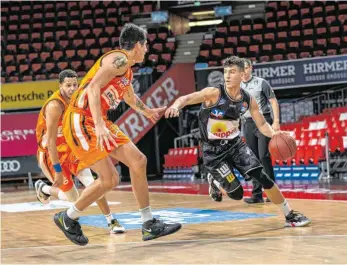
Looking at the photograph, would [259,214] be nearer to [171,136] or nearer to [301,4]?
[171,136]

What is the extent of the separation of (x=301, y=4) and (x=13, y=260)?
17878mm

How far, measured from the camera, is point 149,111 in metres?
5.22

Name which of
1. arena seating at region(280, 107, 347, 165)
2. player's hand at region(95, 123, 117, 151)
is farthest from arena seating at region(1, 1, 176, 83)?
player's hand at region(95, 123, 117, 151)

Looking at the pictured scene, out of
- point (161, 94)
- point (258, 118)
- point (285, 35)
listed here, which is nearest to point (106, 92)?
point (258, 118)

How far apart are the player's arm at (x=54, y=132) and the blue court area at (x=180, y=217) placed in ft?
3.27

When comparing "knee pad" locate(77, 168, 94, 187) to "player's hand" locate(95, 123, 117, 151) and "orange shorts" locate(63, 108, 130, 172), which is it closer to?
"orange shorts" locate(63, 108, 130, 172)

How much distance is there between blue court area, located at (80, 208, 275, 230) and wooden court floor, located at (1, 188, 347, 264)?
157mm

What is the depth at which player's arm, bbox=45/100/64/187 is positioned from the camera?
5.11 m

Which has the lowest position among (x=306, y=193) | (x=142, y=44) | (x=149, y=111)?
(x=306, y=193)

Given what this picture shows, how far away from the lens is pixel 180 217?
6582 mm

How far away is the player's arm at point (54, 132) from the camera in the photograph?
16.8 feet

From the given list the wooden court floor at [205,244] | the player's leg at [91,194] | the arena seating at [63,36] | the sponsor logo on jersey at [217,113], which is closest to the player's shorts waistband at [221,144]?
the sponsor logo on jersey at [217,113]

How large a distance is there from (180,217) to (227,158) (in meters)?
1.00

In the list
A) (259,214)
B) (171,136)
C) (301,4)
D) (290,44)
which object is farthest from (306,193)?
(301,4)
